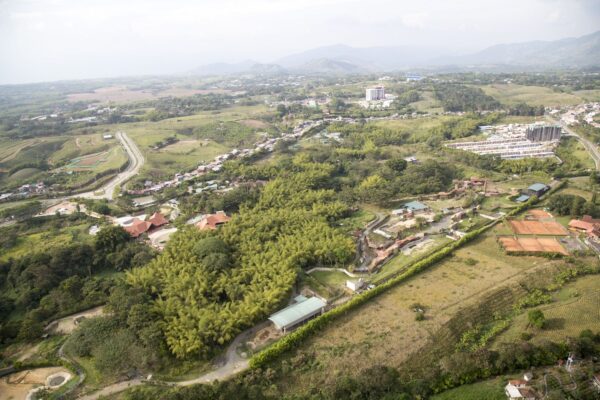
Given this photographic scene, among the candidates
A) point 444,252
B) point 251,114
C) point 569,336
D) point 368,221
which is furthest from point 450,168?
point 251,114

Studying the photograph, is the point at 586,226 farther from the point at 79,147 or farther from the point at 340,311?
the point at 79,147

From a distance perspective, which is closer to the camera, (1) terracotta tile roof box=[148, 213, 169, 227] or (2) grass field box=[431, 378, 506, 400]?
(2) grass field box=[431, 378, 506, 400]

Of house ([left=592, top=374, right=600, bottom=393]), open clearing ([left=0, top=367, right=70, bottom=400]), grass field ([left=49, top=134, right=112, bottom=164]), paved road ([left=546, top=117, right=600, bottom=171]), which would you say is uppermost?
grass field ([left=49, top=134, right=112, bottom=164])

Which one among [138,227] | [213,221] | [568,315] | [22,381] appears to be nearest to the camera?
[22,381]

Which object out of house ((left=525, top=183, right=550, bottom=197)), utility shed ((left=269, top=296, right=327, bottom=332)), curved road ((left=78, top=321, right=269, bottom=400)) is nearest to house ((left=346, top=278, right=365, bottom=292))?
utility shed ((left=269, top=296, right=327, bottom=332))

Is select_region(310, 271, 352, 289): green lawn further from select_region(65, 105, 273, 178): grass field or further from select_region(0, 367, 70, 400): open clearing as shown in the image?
select_region(65, 105, 273, 178): grass field

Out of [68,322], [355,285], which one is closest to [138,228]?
[68,322]

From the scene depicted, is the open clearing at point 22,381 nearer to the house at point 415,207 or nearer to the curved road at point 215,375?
the curved road at point 215,375
